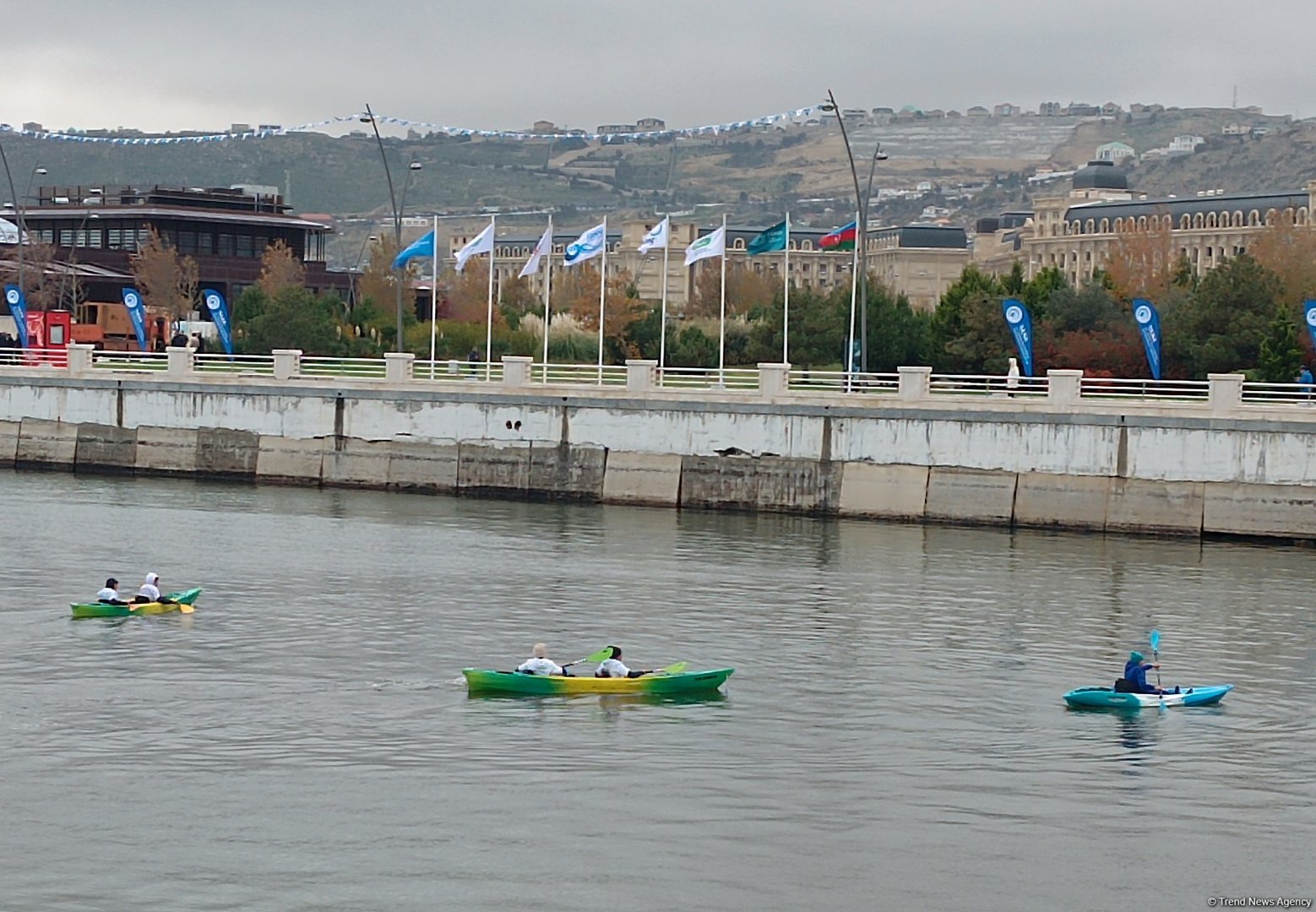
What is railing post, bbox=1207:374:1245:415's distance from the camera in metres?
55.8

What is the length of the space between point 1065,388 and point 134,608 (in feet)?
93.2

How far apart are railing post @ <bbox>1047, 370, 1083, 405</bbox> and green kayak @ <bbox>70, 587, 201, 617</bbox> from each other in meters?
26.6

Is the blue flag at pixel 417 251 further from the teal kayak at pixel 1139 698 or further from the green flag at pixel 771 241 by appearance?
the teal kayak at pixel 1139 698

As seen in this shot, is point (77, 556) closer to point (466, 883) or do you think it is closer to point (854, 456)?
point (854, 456)

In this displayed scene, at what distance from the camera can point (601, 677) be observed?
3362cm

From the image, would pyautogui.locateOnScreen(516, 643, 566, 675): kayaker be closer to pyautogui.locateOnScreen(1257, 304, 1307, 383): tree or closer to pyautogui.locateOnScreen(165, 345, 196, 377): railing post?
pyautogui.locateOnScreen(165, 345, 196, 377): railing post

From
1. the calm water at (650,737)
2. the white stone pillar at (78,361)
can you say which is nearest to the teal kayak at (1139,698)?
the calm water at (650,737)

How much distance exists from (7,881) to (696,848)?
7938mm

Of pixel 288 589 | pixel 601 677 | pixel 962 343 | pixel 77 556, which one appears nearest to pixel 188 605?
pixel 288 589

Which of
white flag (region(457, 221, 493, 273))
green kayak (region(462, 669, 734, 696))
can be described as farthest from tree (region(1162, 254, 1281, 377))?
green kayak (region(462, 669, 734, 696))

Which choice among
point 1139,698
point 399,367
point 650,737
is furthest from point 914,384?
point 650,737

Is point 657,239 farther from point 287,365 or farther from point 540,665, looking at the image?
point 540,665

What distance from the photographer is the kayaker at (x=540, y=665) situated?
33531mm

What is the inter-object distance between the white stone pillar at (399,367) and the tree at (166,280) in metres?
54.5
